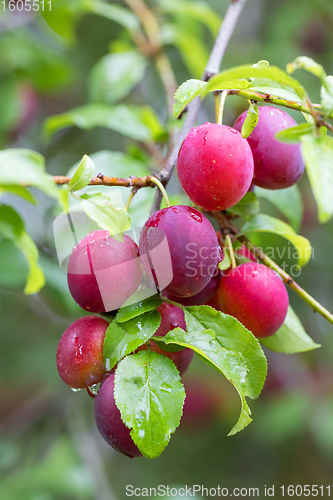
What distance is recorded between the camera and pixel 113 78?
1514mm

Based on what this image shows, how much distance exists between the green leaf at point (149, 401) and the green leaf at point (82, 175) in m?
0.23

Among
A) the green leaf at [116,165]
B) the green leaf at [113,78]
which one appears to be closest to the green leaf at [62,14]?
the green leaf at [113,78]

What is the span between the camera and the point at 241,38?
2.60 m

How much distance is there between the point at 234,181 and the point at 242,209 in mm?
196

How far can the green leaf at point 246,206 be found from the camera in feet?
2.84

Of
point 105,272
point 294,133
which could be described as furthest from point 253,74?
point 105,272

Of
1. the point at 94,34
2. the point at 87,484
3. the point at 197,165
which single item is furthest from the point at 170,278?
the point at 94,34

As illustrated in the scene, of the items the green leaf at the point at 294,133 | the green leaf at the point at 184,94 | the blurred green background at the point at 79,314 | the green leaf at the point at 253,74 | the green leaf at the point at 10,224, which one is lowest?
the blurred green background at the point at 79,314

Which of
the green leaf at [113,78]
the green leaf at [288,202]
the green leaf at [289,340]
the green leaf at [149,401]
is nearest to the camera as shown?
the green leaf at [149,401]

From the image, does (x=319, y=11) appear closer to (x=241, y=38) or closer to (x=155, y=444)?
(x=241, y=38)

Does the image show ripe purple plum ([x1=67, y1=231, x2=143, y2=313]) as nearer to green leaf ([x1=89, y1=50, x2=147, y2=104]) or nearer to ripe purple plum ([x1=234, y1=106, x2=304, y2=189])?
ripe purple plum ([x1=234, y1=106, x2=304, y2=189])

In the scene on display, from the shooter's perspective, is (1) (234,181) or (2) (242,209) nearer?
(1) (234,181)

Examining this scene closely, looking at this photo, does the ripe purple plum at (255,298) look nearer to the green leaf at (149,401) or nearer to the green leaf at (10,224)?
the green leaf at (149,401)

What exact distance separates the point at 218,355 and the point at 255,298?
128 millimetres
